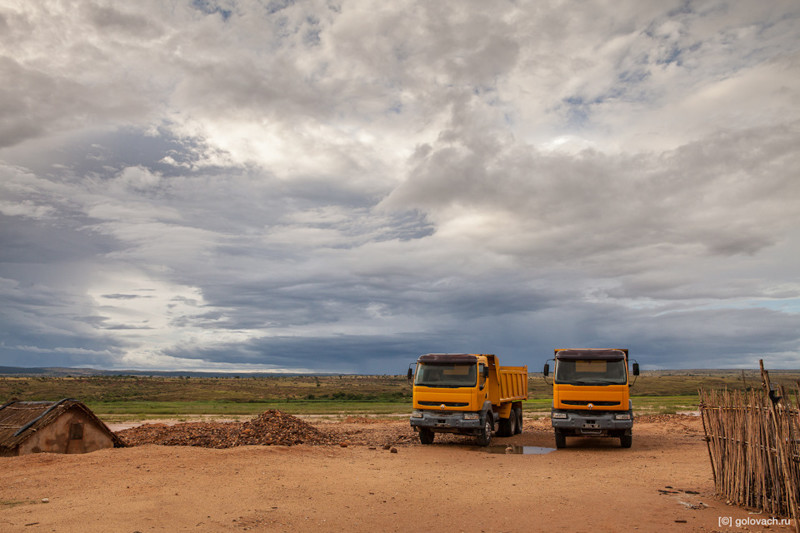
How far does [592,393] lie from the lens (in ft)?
70.2

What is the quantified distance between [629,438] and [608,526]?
13293mm

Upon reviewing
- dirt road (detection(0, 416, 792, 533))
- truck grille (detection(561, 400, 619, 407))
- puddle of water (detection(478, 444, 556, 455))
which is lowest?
puddle of water (detection(478, 444, 556, 455))

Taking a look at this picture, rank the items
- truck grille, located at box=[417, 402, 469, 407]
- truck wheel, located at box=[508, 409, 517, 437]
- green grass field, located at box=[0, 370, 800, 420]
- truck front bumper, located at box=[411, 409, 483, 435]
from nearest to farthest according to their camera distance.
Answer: truck front bumper, located at box=[411, 409, 483, 435]
truck grille, located at box=[417, 402, 469, 407]
truck wheel, located at box=[508, 409, 517, 437]
green grass field, located at box=[0, 370, 800, 420]

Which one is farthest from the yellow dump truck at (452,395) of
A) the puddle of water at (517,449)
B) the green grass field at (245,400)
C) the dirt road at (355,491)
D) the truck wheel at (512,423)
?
the green grass field at (245,400)

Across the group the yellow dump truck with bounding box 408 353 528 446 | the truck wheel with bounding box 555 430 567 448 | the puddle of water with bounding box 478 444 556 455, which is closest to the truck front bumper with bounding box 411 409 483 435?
the yellow dump truck with bounding box 408 353 528 446

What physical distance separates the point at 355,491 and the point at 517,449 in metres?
11.2

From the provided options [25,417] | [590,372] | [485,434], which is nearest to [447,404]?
[485,434]

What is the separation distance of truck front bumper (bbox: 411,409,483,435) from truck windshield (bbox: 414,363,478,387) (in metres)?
1.07

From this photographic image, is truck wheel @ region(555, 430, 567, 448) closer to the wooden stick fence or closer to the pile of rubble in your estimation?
the pile of rubble

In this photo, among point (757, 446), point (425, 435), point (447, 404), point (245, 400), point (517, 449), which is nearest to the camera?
point (757, 446)

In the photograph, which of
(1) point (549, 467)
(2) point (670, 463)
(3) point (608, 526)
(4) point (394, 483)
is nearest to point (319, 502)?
(4) point (394, 483)

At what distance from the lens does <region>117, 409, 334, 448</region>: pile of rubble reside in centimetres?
2217

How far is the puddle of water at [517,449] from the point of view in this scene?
2217 centimetres

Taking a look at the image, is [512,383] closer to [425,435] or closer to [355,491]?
[425,435]
